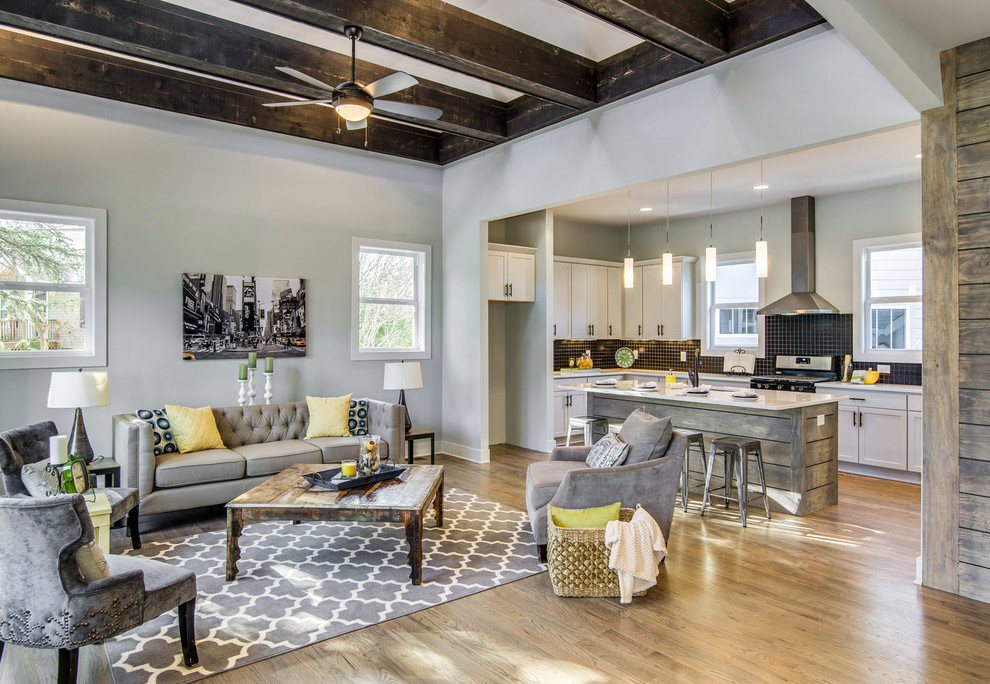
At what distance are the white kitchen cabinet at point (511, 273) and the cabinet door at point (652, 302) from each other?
2.11 metres

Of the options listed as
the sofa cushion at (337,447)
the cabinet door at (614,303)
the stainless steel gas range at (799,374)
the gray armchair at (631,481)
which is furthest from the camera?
the cabinet door at (614,303)

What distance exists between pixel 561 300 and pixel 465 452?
247cm

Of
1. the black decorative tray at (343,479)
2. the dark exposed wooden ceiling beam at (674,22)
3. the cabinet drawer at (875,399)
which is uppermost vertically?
the dark exposed wooden ceiling beam at (674,22)

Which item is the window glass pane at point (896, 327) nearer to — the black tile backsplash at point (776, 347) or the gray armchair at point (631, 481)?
the black tile backsplash at point (776, 347)

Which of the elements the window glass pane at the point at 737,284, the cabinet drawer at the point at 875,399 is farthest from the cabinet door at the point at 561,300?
the cabinet drawer at the point at 875,399

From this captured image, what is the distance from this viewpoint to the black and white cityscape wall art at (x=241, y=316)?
541cm

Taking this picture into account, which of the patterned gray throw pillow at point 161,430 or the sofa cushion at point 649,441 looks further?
the patterned gray throw pillow at point 161,430

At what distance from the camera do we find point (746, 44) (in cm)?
391

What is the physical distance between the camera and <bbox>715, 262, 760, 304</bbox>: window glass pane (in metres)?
7.88

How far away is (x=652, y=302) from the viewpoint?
8.56 metres

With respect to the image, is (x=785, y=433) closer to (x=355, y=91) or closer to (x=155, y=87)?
(x=355, y=91)

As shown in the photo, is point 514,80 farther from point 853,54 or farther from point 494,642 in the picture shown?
point 494,642

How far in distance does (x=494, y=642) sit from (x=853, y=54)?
3774mm

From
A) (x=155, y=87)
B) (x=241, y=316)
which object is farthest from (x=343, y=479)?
(x=155, y=87)
